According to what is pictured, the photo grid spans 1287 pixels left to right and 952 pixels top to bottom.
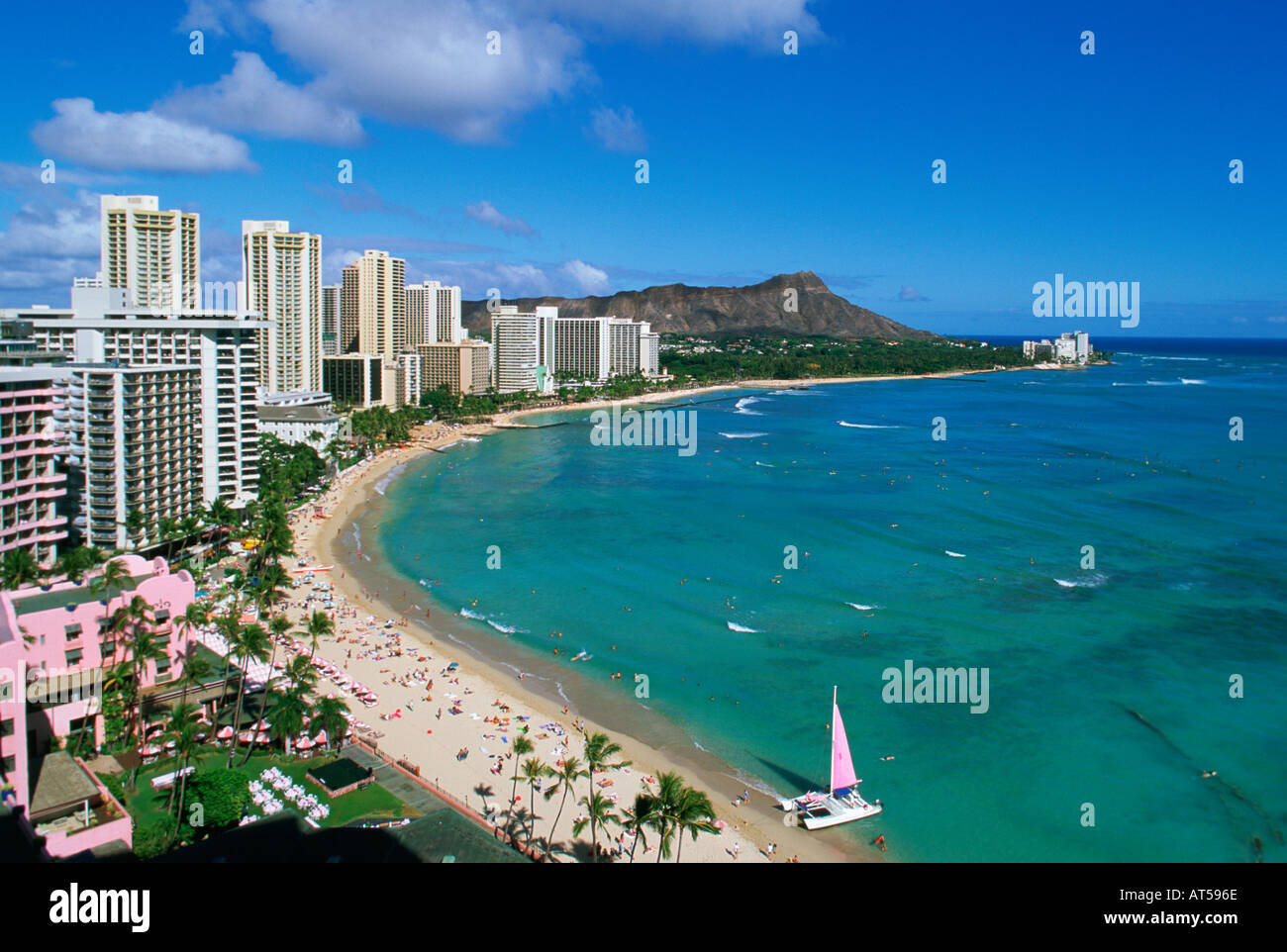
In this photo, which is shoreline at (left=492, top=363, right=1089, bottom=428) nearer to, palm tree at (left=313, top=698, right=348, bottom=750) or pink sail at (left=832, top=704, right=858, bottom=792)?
palm tree at (left=313, top=698, right=348, bottom=750)

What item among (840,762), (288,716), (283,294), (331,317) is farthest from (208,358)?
(331,317)

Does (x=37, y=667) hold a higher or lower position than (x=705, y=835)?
higher

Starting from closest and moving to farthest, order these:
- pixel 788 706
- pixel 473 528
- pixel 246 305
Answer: pixel 788 706 → pixel 473 528 → pixel 246 305

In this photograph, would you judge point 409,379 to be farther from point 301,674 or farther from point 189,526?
point 301,674

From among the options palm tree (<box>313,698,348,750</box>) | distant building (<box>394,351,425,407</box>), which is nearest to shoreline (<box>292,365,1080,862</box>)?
palm tree (<box>313,698,348,750</box>)
